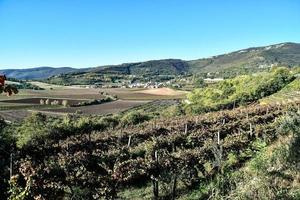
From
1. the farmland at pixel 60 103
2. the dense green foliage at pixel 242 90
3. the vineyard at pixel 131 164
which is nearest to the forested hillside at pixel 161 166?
the vineyard at pixel 131 164

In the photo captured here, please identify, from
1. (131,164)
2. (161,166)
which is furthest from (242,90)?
(131,164)

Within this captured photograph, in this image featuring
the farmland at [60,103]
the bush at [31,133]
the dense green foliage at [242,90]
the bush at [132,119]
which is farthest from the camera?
the farmland at [60,103]

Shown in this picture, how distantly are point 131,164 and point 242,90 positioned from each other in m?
51.5

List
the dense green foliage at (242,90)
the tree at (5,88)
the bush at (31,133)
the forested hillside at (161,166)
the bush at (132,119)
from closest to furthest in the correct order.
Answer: the tree at (5,88) < the forested hillside at (161,166) < the bush at (31,133) < the bush at (132,119) < the dense green foliage at (242,90)

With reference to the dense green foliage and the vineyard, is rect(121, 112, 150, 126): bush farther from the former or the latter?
the dense green foliage

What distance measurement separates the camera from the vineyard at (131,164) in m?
12.4

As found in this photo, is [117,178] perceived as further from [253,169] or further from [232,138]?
[232,138]

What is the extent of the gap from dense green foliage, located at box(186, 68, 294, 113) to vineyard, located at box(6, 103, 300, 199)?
32.1 m

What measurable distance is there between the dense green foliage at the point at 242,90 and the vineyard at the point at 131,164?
32.1 m

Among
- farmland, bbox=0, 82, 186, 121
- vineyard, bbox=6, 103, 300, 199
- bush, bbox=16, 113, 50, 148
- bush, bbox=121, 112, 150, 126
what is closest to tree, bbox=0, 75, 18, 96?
vineyard, bbox=6, 103, 300, 199

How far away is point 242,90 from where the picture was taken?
64812 mm

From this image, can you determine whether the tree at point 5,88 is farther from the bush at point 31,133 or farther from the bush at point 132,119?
the bush at point 132,119

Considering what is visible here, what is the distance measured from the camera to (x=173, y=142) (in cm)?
2355

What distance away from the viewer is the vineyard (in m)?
12.4
